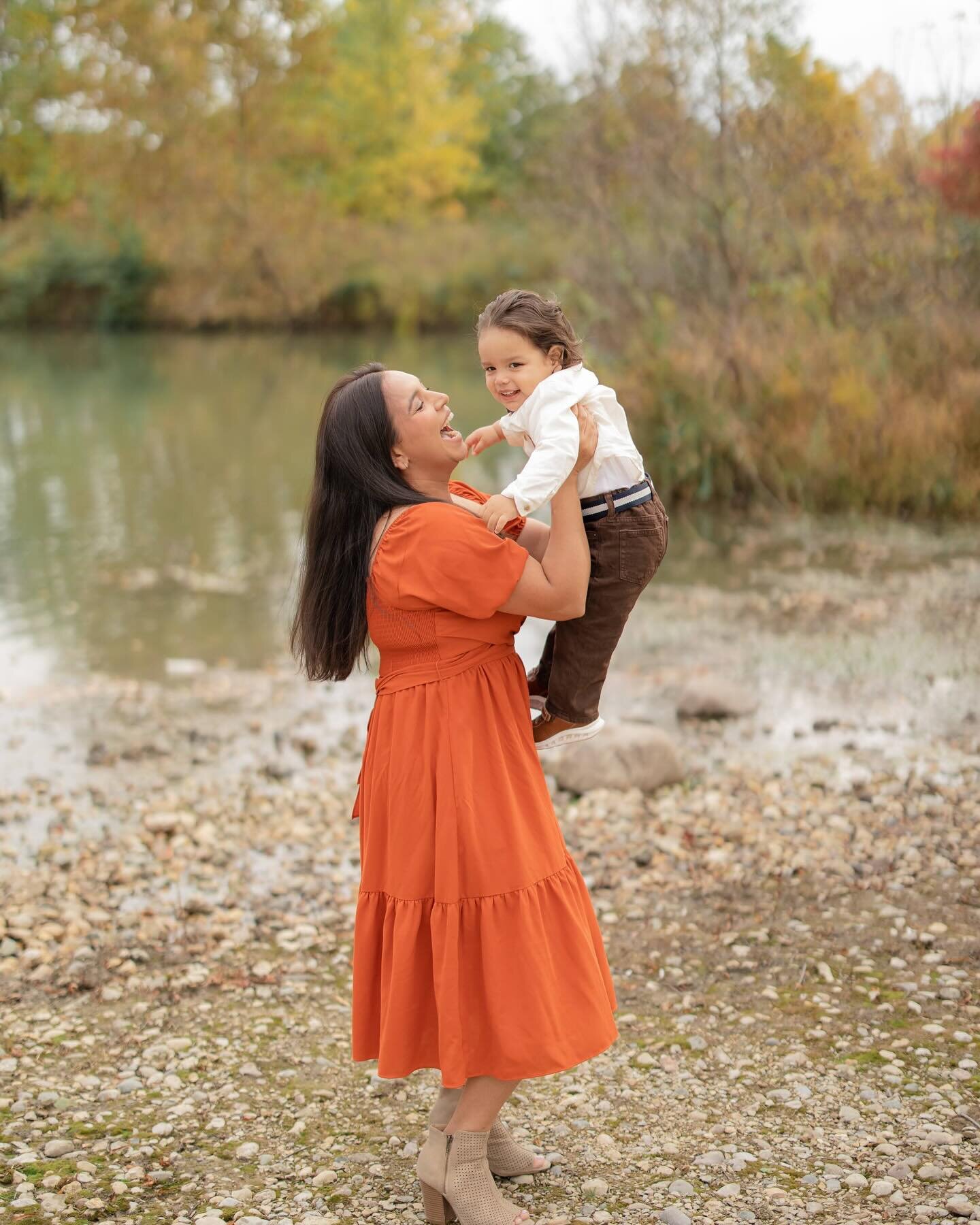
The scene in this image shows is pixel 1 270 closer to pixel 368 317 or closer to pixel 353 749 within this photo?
pixel 368 317

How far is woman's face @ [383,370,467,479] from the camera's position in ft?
9.16

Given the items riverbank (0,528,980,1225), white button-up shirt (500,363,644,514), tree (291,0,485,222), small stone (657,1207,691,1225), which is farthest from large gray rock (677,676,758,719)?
tree (291,0,485,222)

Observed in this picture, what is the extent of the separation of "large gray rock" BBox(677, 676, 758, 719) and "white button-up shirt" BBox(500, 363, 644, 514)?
4646mm

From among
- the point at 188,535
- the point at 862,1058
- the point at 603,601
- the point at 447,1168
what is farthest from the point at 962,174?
the point at 447,1168

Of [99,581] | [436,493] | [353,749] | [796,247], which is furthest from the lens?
[796,247]

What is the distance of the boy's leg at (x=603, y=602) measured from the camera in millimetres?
2852

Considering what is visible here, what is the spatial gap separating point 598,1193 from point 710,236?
1189 centimetres

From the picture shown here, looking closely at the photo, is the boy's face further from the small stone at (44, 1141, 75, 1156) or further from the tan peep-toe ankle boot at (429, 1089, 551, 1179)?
the small stone at (44, 1141, 75, 1156)

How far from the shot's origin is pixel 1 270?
135 ft

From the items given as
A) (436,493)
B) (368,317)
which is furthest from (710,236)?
(368,317)

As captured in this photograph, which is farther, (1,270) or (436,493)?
(1,270)

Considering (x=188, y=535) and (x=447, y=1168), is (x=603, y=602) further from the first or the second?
(x=188, y=535)

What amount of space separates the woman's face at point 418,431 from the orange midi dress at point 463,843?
6.0 inches

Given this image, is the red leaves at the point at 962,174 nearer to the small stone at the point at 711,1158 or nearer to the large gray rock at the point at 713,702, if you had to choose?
the large gray rock at the point at 713,702
